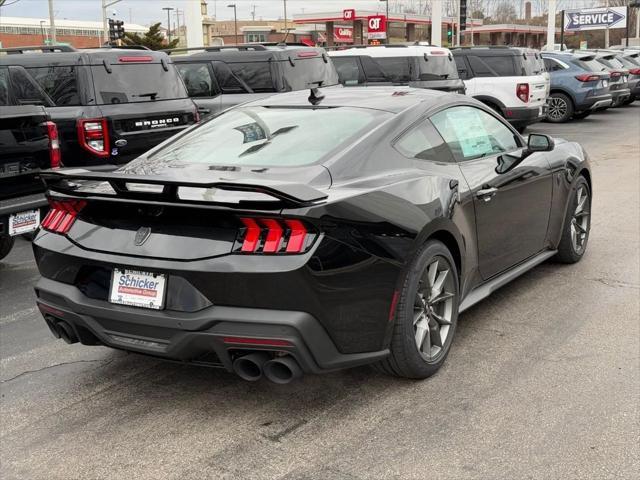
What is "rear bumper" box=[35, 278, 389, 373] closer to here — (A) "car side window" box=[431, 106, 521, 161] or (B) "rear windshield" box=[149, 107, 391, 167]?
(B) "rear windshield" box=[149, 107, 391, 167]

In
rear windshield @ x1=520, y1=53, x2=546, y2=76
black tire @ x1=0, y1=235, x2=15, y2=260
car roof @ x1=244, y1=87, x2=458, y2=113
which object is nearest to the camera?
car roof @ x1=244, y1=87, x2=458, y2=113

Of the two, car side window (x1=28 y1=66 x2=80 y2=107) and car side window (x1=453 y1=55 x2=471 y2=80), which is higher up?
car side window (x1=453 y1=55 x2=471 y2=80)

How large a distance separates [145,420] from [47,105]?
5369 millimetres

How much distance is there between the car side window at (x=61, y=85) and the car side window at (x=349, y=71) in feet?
26.0

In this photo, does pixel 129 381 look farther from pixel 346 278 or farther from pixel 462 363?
pixel 462 363

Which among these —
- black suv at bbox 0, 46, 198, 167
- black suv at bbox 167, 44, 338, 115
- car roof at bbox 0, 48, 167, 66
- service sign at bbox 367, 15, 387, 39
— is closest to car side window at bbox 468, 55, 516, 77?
black suv at bbox 167, 44, 338, 115

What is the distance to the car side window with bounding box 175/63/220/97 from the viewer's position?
39.9 ft

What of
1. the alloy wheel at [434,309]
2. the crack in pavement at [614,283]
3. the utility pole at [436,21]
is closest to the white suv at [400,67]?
the crack in pavement at [614,283]

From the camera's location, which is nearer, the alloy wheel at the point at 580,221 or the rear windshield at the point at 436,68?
the alloy wheel at the point at 580,221

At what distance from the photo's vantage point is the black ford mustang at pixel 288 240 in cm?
331

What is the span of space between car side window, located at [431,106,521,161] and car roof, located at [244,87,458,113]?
0.39 ft

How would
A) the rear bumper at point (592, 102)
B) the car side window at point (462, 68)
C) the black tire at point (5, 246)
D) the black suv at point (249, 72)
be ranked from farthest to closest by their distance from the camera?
the rear bumper at point (592, 102) → the car side window at point (462, 68) → the black suv at point (249, 72) → the black tire at point (5, 246)

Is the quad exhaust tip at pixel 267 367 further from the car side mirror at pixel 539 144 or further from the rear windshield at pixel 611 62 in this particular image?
the rear windshield at pixel 611 62

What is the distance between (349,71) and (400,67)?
112 centimetres
